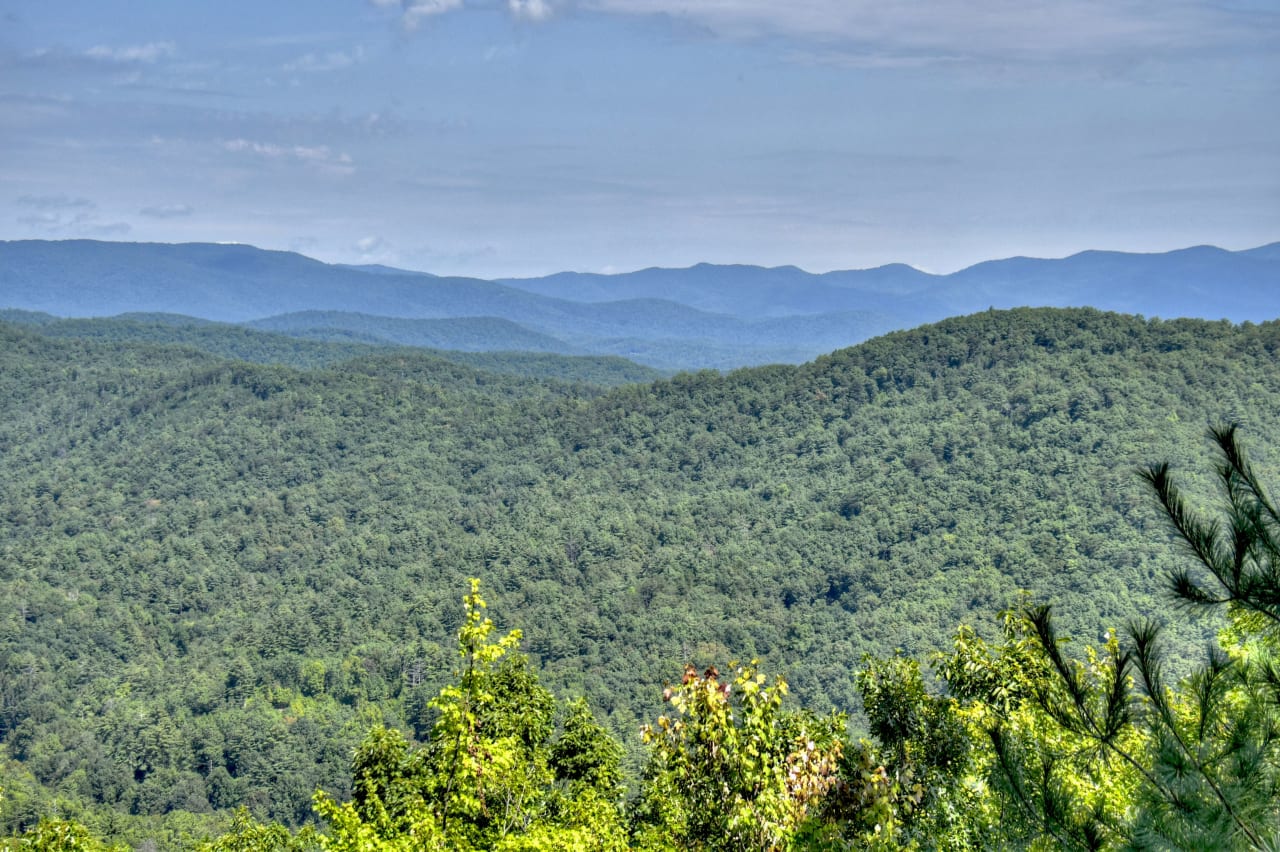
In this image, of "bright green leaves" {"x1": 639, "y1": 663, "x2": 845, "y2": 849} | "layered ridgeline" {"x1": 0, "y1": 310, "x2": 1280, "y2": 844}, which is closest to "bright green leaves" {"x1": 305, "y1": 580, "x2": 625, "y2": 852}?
"bright green leaves" {"x1": 639, "y1": 663, "x2": 845, "y2": 849}

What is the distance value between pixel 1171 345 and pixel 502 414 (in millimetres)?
Answer: 70985

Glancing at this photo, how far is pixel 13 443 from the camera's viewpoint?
11969cm

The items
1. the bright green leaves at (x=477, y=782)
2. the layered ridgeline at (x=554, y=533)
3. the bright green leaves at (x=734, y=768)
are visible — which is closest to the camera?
the bright green leaves at (x=477, y=782)

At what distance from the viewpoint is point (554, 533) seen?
85.9 meters

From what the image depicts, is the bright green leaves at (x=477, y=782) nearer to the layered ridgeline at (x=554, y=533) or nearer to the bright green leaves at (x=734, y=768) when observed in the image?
the bright green leaves at (x=734, y=768)

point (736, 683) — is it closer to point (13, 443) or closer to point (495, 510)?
point (495, 510)

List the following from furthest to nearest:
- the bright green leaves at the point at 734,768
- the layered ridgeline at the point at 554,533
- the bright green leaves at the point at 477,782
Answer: the layered ridgeline at the point at 554,533 < the bright green leaves at the point at 734,768 < the bright green leaves at the point at 477,782

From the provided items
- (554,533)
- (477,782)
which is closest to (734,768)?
(477,782)

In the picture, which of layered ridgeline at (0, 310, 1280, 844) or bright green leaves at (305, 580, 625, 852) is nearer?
bright green leaves at (305, 580, 625, 852)

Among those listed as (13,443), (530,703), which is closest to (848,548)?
(530,703)

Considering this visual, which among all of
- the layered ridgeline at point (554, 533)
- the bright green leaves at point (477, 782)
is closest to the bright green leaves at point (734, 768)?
the bright green leaves at point (477, 782)

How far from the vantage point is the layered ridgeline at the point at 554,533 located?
189 ft

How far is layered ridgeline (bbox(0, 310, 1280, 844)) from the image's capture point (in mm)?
57750

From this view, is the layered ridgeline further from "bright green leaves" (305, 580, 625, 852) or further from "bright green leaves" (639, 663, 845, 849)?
"bright green leaves" (639, 663, 845, 849)
